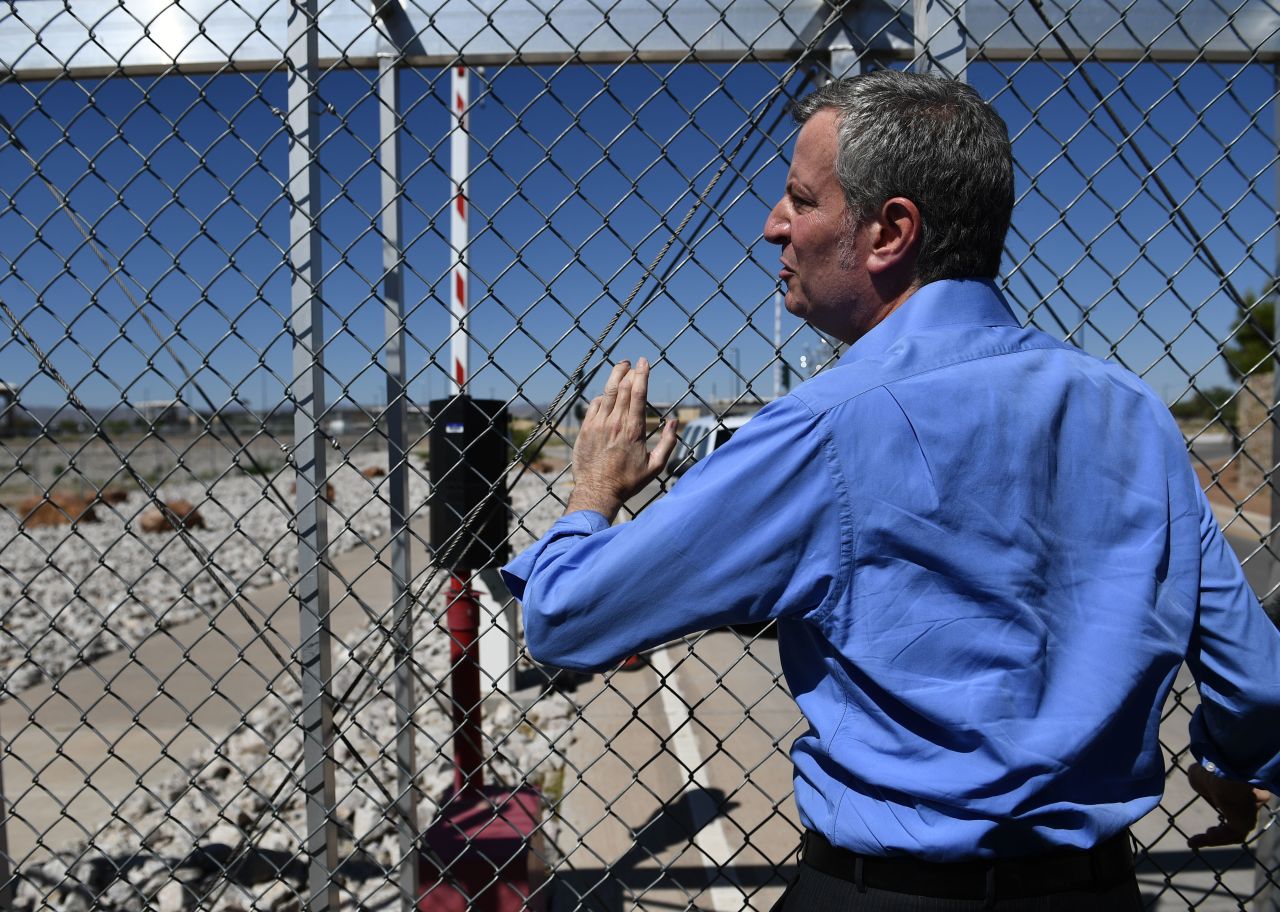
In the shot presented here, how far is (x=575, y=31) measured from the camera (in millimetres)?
2186

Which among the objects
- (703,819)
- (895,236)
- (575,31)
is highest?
(575,31)

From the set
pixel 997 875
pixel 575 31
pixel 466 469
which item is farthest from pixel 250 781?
pixel 997 875

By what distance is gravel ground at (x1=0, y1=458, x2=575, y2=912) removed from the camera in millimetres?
2373

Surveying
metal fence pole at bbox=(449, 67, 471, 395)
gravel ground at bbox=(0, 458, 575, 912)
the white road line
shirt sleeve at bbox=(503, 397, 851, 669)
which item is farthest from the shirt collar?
metal fence pole at bbox=(449, 67, 471, 395)

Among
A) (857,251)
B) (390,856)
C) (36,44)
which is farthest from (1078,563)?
(390,856)

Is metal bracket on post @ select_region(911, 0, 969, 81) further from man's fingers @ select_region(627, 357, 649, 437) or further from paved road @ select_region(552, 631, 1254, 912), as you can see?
paved road @ select_region(552, 631, 1254, 912)

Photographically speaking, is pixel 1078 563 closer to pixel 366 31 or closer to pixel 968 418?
pixel 968 418

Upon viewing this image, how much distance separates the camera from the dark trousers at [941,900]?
4.22ft

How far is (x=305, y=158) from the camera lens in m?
2.17

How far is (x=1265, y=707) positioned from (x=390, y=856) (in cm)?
379

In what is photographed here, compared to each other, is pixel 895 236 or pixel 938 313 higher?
pixel 895 236

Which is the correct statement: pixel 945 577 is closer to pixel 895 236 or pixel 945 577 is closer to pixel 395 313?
pixel 895 236

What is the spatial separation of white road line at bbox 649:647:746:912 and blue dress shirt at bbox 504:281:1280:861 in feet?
3.05

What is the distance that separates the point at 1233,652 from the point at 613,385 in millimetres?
1077
